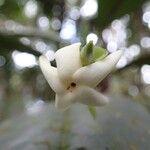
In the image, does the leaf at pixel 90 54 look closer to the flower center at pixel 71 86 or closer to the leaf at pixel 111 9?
the flower center at pixel 71 86

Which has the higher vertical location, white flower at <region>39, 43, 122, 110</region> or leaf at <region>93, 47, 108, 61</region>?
leaf at <region>93, 47, 108, 61</region>

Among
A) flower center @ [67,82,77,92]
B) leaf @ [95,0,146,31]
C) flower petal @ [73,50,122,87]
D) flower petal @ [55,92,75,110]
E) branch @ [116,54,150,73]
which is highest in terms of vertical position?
leaf @ [95,0,146,31]

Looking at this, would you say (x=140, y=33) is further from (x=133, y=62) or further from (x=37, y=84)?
(x=133, y=62)

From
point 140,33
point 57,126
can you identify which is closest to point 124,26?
point 140,33

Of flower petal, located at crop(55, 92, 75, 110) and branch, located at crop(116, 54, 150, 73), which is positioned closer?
flower petal, located at crop(55, 92, 75, 110)

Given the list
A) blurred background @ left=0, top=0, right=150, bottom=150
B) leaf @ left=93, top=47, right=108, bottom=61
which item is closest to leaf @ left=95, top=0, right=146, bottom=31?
blurred background @ left=0, top=0, right=150, bottom=150

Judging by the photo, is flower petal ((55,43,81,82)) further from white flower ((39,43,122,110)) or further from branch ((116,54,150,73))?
branch ((116,54,150,73))

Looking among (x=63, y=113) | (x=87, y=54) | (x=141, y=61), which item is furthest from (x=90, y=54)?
(x=141, y=61)

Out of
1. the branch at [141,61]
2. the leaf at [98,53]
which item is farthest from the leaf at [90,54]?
the branch at [141,61]
